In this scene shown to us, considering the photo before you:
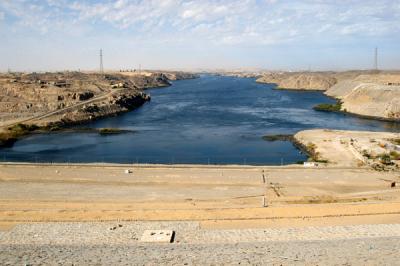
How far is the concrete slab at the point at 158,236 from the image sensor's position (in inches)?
636

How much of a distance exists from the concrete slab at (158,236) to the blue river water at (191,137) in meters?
20.3

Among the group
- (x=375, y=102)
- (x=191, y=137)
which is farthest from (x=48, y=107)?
(x=375, y=102)

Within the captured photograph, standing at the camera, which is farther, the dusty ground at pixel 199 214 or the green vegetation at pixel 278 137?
the green vegetation at pixel 278 137

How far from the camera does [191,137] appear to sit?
161 ft

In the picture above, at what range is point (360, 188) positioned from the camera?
86.6 feet

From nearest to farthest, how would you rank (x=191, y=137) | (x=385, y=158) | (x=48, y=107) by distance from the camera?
(x=385, y=158)
(x=191, y=137)
(x=48, y=107)

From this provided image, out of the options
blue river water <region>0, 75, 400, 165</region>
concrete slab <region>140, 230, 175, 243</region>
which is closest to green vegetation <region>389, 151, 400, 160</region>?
blue river water <region>0, 75, 400, 165</region>

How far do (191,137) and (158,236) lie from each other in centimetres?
3252

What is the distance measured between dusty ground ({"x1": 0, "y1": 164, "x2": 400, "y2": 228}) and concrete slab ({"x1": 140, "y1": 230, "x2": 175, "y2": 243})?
2038 mm

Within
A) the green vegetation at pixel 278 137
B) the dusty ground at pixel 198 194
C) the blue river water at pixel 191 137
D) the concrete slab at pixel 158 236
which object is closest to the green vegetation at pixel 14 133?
the blue river water at pixel 191 137

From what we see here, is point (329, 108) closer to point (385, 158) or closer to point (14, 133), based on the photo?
point (385, 158)

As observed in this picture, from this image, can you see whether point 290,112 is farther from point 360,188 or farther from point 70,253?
point 70,253

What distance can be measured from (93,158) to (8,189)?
13634 millimetres

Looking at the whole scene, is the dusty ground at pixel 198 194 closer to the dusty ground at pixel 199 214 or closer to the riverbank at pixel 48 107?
the dusty ground at pixel 199 214
